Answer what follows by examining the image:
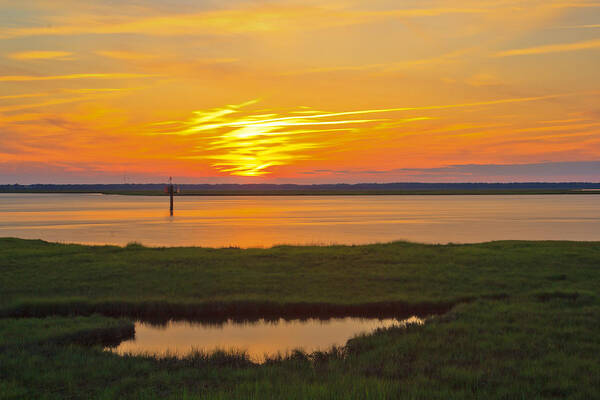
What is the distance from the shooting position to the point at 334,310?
22.0 meters

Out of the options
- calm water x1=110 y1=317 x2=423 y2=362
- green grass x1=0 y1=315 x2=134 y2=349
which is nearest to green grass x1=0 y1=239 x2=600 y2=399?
green grass x1=0 y1=315 x2=134 y2=349

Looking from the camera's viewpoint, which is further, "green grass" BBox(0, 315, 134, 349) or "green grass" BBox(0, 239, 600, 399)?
"green grass" BBox(0, 315, 134, 349)

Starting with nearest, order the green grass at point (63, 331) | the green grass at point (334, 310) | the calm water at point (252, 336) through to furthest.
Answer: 1. the green grass at point (334, 310)
2. the green grass at point (63, 331)
3. the calm water at point (252, 336)

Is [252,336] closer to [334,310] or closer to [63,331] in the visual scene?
[334,310]

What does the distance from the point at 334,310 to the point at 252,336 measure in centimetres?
446

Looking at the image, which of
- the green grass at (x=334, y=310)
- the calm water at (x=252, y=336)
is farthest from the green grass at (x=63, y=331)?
the calm water at (x=252, y=336)

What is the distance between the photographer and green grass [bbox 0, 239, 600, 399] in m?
11.8

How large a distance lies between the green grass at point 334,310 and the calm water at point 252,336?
1241mm

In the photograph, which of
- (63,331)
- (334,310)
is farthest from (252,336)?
(63,331)

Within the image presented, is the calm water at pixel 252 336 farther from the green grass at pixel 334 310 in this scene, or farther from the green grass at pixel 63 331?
the green grass at pixel 334 310

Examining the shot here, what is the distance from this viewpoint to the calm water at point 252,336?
1744cm

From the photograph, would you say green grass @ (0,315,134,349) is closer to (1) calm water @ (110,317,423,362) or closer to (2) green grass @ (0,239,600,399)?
(2) green grass @ (0,239,600,399)

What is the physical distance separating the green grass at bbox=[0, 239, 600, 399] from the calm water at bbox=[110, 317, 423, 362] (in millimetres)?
1241

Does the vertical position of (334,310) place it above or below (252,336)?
above
